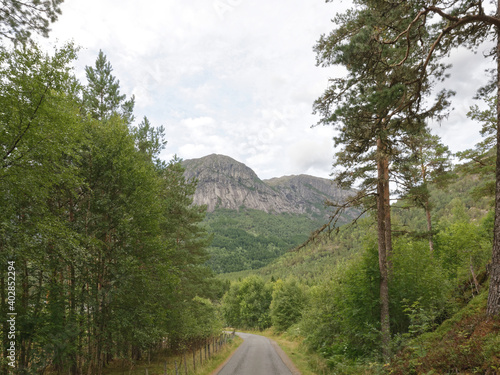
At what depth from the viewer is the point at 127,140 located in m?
12.2

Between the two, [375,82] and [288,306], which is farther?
[288,306]

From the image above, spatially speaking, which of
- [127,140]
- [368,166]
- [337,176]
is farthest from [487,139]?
[127,140]

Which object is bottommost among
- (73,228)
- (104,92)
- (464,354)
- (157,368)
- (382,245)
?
(157,368)

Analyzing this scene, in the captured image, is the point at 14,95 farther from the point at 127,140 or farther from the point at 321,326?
the point at 321,326

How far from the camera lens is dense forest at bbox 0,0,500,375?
22.6 ft

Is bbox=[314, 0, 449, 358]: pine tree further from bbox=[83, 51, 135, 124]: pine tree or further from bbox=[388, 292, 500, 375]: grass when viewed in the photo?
bbox=[83, 51, 135, 124]: pine tree

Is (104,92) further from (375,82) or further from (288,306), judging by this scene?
(288,306)

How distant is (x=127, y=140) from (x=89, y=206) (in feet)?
11.1

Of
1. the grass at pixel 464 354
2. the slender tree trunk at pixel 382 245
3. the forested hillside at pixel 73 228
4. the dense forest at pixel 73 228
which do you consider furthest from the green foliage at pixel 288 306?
the grass at pixel 464 354

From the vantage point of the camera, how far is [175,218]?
17953 millimetres

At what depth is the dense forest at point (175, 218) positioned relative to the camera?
6.89 meters

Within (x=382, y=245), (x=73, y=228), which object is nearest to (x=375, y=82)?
(x=382, y=245)

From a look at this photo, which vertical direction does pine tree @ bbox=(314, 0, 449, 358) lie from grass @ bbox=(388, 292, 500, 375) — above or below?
above

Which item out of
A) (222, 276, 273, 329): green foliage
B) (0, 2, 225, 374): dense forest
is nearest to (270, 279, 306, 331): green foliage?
(222, 276, 273, 329): green foliage
